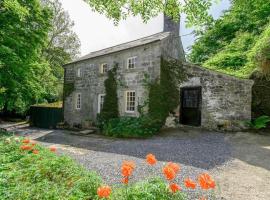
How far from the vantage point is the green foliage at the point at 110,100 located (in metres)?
15.4

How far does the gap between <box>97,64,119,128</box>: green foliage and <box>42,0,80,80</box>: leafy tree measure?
60.8 feet

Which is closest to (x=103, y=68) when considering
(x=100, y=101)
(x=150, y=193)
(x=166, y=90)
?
(x=100, y=101)

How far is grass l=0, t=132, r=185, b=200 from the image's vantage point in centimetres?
328

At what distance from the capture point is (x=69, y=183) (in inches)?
157

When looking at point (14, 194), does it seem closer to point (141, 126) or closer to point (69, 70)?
point (141, 126)

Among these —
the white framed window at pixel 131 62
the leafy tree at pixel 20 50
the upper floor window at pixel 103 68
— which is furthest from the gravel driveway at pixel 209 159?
the leafy tree at pixel 20 50

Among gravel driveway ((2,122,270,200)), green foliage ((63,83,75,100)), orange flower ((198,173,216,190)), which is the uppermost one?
green foliage ((63,83,75,100))

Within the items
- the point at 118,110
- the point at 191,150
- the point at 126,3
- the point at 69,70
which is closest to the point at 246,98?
the point at 191,150

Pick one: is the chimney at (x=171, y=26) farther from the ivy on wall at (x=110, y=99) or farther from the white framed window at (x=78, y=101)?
the white framed window at (x=78, y=101)

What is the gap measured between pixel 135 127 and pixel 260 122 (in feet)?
21.4

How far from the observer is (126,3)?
24.0ft

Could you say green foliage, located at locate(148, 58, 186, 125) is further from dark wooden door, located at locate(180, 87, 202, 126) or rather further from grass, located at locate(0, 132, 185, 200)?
grass, located at locate(0, 132, 185, 200)

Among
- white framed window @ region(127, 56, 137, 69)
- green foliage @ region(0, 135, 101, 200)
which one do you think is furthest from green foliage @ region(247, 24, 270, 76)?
green foliage @ region(0, 135, 101, 200)

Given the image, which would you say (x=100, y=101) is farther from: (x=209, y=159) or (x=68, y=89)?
(x=209, y=159)
